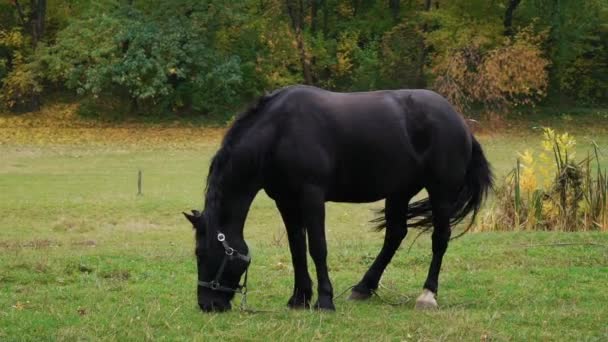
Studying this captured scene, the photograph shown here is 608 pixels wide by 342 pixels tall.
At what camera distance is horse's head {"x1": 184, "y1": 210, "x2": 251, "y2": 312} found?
7086mm

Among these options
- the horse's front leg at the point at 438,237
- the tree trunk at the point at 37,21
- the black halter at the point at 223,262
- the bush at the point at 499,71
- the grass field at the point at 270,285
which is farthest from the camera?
the tree trunk at the point at 37,21

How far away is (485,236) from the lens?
12.4 m

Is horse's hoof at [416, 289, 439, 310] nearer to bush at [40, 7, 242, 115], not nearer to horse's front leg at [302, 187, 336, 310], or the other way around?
horse's front leg at [302, 187, 336, 310]

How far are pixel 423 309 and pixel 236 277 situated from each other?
5.39 feet

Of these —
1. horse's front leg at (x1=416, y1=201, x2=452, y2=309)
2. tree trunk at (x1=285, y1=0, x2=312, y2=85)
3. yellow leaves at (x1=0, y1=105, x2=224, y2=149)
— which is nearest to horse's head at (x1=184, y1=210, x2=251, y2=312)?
horse's front leg at (x1=416, y1=201, x2=452, y2=309)

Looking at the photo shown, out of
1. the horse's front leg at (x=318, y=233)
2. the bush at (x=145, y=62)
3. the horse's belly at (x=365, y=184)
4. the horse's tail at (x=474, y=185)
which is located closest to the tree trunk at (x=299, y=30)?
the bush at (x=145, y=62)

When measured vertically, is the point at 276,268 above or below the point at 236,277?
below

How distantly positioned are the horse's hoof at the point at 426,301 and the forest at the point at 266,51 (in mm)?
28557

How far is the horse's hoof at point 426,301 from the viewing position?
24.9 feet

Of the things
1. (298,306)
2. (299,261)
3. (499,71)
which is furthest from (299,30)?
(298,306)

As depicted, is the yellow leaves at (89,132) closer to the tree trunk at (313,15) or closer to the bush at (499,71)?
the bush at (499,71)

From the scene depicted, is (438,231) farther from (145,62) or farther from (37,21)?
(37,21)

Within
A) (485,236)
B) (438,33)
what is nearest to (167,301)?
(485,236)

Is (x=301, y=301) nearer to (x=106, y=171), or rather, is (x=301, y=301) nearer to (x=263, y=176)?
(x=263, y=176)
